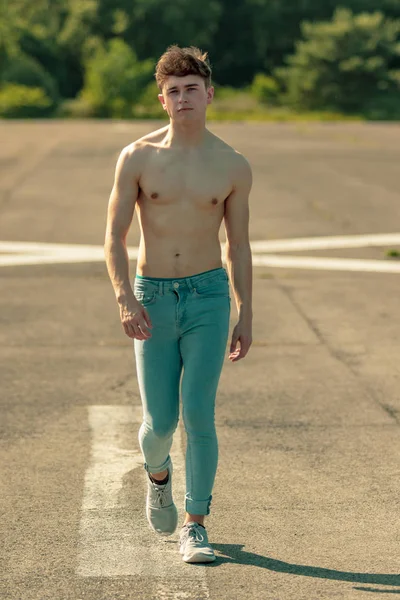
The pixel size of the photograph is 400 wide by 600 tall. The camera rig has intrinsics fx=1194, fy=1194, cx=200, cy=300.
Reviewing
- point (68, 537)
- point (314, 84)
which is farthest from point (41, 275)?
point (314, 84)

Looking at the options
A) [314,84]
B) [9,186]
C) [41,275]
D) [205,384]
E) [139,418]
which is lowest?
[314,84]

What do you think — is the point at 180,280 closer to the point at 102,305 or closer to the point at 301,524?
the point at 301,524

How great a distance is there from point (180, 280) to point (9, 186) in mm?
18305

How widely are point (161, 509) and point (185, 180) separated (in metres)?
1.44

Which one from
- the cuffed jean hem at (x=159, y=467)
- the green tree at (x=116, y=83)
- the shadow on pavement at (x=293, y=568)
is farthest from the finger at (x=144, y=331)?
the green tree at (x=116, y=83)

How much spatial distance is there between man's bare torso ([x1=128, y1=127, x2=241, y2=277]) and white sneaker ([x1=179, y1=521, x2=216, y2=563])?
1097mm

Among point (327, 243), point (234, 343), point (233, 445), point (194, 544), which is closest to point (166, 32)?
point (327, 243)

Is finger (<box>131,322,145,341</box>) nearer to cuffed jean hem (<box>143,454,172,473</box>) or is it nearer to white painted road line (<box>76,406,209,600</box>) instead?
cuffed jean hem (<box>143,454,172,473</box>)

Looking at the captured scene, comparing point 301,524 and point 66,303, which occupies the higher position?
point 301,524

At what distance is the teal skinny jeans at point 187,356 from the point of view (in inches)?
198

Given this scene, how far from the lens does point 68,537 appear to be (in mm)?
5324

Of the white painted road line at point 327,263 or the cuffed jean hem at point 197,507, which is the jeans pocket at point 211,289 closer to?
the cuffed jean hem at point 197,507

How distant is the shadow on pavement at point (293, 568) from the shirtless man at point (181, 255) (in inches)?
5.1

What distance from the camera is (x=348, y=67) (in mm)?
60750
